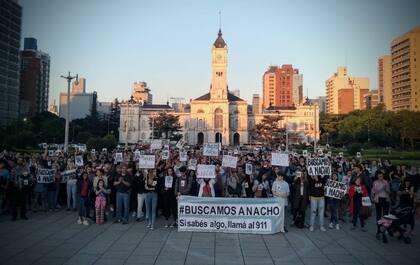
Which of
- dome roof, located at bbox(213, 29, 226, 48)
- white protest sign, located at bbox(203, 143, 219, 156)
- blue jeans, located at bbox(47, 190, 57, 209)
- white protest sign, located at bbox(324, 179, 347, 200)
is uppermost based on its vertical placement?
dome roof, located at bbox(213, 29, 226, 48)

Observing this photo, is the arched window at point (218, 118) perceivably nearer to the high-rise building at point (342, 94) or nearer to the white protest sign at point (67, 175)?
the high-rise building at point (342, 94)

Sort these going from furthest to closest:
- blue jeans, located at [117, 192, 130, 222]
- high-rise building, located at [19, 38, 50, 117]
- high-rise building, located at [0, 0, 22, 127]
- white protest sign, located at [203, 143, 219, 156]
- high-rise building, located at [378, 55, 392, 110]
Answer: high-rise building, located at [378, 55, 392, 110], high-rise building, located at [19, 38, 50, 117], high-rise building, located at [0, 0, 22, 127], white protest sign, located at [203, 143, 219, 156], blue jeans, located at [117, 192, 130, 222]

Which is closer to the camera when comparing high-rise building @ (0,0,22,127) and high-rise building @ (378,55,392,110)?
high-rise building @ (0,0,22,127)

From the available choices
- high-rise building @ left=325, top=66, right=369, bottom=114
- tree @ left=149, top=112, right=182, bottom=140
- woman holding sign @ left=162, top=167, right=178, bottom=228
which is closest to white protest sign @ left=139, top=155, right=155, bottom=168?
woman holding sign @ left=162, top=167, right=178, bottom=228

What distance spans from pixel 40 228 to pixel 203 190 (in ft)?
17.0

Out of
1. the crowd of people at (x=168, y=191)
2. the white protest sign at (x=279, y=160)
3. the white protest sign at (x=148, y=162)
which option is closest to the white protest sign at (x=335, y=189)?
the crowd of people at (x=168, y=191)

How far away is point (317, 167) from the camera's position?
12367 millimetres

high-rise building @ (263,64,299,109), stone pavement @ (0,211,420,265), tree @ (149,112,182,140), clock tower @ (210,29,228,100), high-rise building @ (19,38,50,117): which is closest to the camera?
stone pavement @ (0,211,420,265)

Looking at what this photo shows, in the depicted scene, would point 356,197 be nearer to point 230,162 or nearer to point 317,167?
point 317,167

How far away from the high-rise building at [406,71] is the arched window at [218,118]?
4851 centimetres

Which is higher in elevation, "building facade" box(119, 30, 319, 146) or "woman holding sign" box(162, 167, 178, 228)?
"building facade" box(119, 30, 319, 146)

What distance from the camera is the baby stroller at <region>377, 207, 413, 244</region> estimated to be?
1049cm

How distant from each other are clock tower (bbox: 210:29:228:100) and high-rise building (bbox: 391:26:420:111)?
46.7 m

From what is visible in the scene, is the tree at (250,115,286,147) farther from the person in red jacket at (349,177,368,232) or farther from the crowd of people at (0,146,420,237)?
the person in red jacket at (349,177,368,232)
